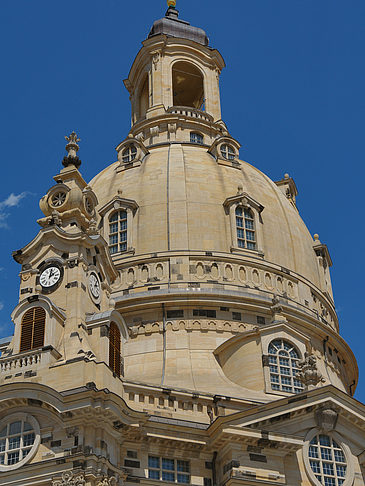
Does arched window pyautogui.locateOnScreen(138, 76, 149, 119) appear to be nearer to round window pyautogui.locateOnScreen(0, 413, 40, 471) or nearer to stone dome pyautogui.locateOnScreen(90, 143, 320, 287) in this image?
stone dome pyautogui.locateOnScreen(90, 143, 320, 287)

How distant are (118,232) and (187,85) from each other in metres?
24.1

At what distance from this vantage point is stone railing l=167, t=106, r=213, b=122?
63.8 meters

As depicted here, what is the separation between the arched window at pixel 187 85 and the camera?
7006 cm

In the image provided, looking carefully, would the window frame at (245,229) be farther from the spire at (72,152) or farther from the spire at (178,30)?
the spire at (178,30)

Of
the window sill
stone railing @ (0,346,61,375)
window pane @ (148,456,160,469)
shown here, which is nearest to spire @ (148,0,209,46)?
the window sill

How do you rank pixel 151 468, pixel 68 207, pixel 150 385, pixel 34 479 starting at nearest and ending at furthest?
pixel 34 479 → pixel 151 468 → pixel 150 385 → pixel 68 207

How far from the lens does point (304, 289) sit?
5309cm

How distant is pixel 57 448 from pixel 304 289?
892 inches

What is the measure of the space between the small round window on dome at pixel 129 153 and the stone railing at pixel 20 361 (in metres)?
23.6

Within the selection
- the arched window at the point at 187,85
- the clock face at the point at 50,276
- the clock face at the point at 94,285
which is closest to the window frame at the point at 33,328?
the clock face at the point at 50,276

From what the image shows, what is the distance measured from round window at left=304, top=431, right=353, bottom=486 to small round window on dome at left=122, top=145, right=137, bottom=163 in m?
26.4

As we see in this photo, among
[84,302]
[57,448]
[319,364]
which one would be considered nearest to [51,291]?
[84,302]

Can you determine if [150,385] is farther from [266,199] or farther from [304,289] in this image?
[266,199]

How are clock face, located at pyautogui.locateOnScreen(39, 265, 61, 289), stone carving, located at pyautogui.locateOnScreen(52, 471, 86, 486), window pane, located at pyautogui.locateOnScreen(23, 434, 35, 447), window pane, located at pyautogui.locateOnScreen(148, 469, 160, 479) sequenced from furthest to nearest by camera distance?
clock face, located at pyautogui.locateOnScreen(39, 265, 61, 289)
window pane, located at pyautogui.locateOnScreen(148, 469, 160, 479)
window pane, located at pyautogui.locateOnScreen(23, 434, 35, 447)
stone carving, located at pyautogui.locateOnScreen(52, 471, 86, 486)
